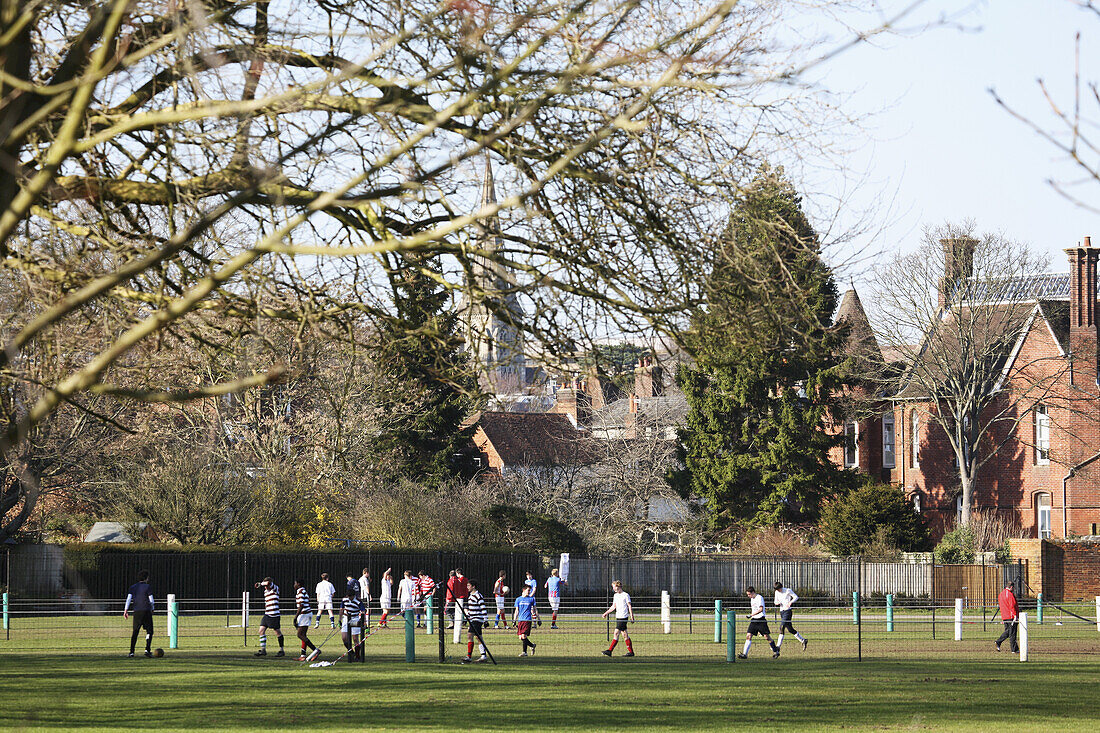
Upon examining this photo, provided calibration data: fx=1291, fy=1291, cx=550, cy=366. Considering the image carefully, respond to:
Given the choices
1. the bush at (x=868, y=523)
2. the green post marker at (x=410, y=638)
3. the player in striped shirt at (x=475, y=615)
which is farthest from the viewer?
the bush at (x=868, y=523)

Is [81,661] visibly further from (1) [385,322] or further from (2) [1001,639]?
(2) [1001,639]

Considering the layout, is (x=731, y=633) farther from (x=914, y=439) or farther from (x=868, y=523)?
(x=914, y=439)

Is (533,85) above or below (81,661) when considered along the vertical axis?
above

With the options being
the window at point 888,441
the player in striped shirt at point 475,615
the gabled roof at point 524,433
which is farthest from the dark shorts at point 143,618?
the gabled roof at point 524,433

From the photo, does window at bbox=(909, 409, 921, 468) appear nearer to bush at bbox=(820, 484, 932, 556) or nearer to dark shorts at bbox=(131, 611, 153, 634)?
bush at bbox=(820, 484, 932, 556)

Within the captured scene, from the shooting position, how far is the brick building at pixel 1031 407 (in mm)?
51812

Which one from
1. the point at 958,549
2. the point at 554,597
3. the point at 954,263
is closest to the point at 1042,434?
the point at 954,263

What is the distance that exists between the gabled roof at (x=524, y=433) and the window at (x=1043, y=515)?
2498 cm

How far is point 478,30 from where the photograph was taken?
621 centimetres

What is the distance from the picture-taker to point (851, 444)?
196ft

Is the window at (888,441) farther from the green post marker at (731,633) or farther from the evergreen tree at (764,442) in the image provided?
the green post marker at (731,633)

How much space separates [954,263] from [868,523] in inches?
437

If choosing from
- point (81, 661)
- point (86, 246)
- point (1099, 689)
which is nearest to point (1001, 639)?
point (1099, 689)

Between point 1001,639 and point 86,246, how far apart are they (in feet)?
74.7
